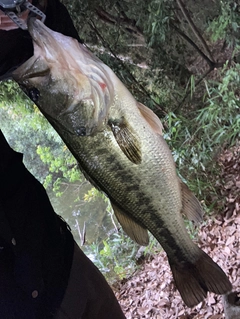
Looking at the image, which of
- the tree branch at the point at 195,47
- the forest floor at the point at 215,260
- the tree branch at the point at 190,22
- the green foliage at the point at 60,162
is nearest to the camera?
the forest floor at the point at 215,260

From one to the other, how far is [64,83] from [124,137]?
22 centimetres

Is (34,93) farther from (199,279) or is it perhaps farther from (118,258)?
(118,258)

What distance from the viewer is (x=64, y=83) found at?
1104 millimetres

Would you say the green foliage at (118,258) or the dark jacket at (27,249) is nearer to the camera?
the dark jacket at (27,249)

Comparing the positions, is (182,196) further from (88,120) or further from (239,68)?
(239,68)

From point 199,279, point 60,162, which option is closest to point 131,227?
point 199,279

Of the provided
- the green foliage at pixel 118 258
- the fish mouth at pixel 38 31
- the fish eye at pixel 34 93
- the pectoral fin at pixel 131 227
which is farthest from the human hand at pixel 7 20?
the green foliage at pixel 118 258

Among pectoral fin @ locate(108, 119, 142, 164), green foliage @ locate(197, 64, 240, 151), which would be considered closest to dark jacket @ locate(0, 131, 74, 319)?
pectoral fin @ locate(108, 119, 142, 164)

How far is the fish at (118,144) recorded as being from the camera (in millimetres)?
1062

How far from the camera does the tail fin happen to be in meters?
1.38

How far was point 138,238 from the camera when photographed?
1.34 metres

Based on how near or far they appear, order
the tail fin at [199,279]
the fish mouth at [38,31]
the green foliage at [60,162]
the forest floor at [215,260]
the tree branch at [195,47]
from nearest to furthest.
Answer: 1. the fish mouth at [38,31]
2. the tail fin at [199,279]
3. the forest floor at [215,260]
4. the tree branch at [195,47]
5. the green foliage at [60,162]

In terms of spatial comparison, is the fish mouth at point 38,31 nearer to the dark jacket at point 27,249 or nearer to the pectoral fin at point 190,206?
the dark jacket at point 27,249

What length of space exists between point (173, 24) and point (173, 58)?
334 mm
